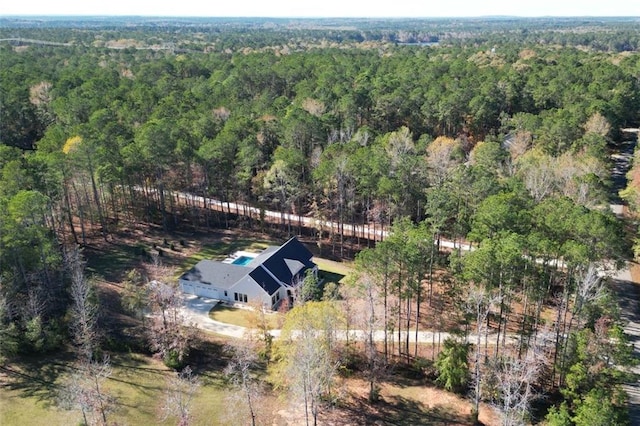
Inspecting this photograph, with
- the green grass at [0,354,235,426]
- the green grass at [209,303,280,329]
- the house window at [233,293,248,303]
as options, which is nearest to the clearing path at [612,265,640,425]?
Answer: the green grass at [209,303,280,329]

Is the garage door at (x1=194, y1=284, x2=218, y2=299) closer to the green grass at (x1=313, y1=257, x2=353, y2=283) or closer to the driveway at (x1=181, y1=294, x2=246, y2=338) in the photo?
the driveway at (x1=181, y1=294, x2=246, y2=338)

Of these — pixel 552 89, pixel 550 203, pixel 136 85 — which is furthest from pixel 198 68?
pixel 550 203

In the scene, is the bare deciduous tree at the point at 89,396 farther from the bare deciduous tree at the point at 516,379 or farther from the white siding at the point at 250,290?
the bare deciduous tree at the point at 516,379

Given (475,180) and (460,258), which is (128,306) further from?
(475,180)

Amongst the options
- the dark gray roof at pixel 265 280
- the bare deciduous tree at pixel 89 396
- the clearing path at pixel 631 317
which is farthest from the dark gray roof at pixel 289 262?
the clearing path at pixel 631 317

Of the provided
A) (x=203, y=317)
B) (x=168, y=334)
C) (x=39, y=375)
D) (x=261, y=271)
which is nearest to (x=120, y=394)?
(x=168, y=334)

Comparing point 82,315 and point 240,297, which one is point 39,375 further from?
point 240,297
